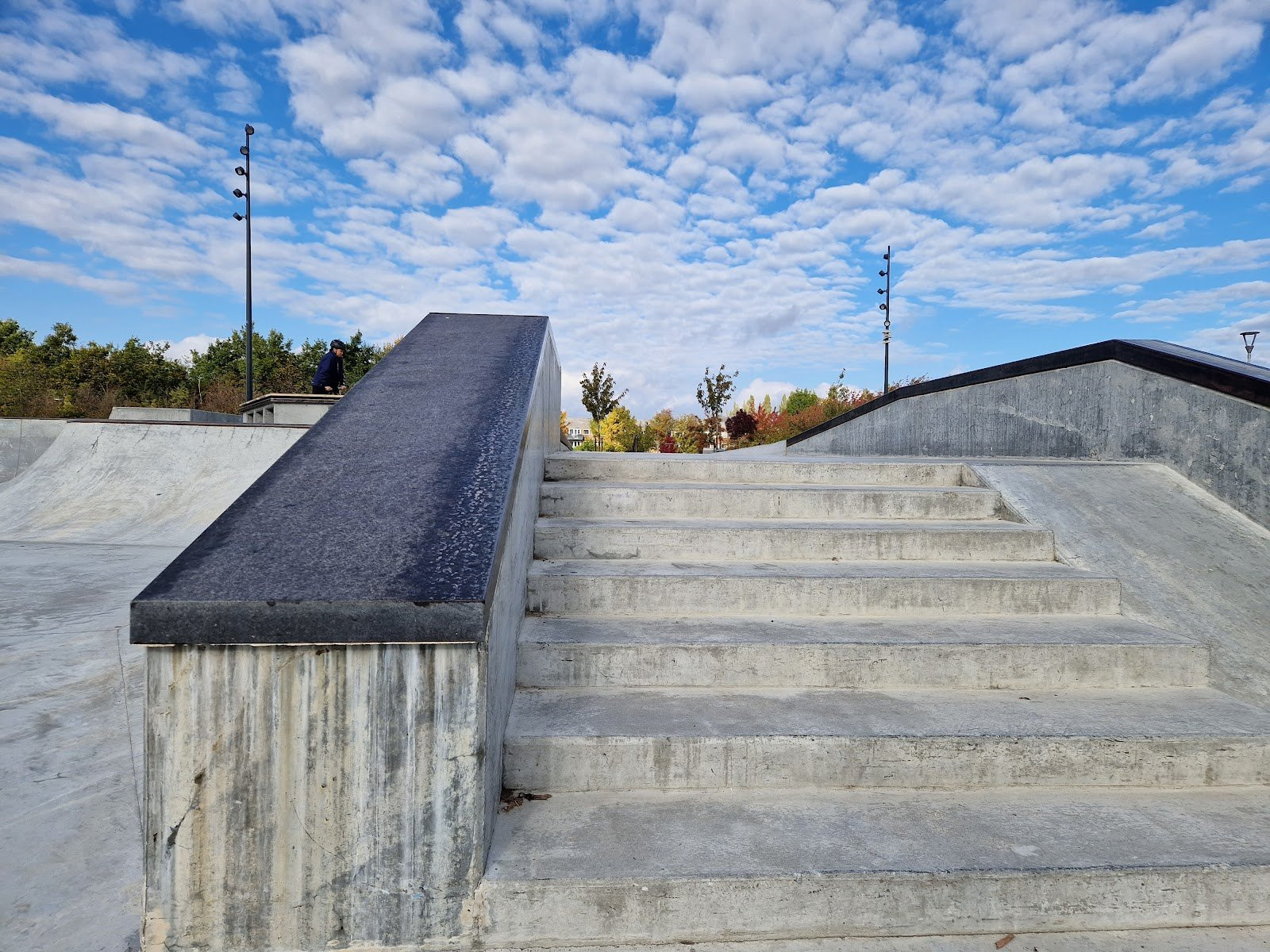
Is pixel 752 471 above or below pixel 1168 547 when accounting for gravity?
above

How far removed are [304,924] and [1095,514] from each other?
4.08 meters

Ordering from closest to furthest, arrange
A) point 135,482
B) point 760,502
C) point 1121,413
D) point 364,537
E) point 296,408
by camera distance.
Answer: point 364,537, point 760,502, point 1121,413, point 135,482, point 296,408

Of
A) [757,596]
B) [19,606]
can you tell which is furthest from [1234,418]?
[19,606]

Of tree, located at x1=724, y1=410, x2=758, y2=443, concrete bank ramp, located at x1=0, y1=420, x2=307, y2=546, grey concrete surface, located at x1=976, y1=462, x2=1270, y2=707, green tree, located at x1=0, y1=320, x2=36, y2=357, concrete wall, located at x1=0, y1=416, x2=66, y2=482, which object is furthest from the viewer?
green tree, located at x1=0, y1=320, x2=36, y2=357

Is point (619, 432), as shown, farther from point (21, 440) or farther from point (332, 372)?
point (21, 440)

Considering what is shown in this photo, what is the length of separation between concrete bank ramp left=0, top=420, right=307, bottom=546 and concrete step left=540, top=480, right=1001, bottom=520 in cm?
643

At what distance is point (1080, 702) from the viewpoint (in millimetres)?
2416

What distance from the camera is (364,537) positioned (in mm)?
1743

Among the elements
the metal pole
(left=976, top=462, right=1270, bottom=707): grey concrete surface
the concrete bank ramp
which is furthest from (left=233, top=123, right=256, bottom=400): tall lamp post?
(left=976, top=462, right=1270, bottom=707): grey concrete surface

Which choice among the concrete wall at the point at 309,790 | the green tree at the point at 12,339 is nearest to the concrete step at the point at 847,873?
the concrete wall at the point at 309,790

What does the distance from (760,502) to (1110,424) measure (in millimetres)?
3077

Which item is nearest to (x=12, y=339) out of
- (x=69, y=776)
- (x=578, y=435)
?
(x=578, y=435)

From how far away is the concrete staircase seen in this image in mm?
1649

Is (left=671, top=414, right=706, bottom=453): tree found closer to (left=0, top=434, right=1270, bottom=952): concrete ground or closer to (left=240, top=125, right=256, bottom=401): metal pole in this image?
(left=240, top=125, right=256, bottom=401): metal pole
